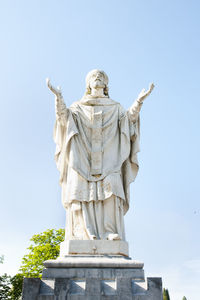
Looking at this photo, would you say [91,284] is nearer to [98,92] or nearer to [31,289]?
[31,289]

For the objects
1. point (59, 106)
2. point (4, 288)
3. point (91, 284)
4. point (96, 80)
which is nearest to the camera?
point (91, 284)

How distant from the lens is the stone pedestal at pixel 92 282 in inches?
218

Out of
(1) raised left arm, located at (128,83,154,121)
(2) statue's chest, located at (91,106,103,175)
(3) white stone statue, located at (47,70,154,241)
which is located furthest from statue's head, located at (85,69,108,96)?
(1) raised left arm, located at (128,83,154,121)

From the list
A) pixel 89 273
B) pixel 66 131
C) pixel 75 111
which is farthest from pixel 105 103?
pixel 89 273

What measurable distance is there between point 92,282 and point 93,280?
0.13 feet

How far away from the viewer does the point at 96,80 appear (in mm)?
9094

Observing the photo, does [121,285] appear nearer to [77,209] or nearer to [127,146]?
[77,209]

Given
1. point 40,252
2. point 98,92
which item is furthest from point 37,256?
point 98,92

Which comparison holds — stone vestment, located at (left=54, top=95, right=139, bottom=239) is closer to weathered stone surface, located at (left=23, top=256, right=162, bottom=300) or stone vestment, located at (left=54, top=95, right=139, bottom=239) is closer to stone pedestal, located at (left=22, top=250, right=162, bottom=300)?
stone pedestal, located at (left=22, top=250, right=162, bottom=300)

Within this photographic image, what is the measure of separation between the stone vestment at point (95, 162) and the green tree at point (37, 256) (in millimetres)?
17299

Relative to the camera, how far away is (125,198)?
789cm

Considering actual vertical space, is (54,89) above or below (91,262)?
above

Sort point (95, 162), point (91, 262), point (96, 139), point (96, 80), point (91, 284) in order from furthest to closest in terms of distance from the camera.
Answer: point (96, 80) → point (96, 139) → point (95, 162) → point (91, 262) → point (91, 284)

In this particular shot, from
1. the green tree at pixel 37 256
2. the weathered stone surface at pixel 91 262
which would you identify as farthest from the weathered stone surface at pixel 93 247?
the green tree at pixel 37 256
